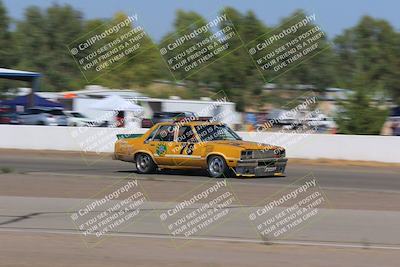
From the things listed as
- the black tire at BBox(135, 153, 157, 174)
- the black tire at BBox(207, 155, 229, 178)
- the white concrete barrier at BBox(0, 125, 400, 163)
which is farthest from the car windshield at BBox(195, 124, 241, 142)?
the white concrete barrier at BBox(0, 125, 400, 163)

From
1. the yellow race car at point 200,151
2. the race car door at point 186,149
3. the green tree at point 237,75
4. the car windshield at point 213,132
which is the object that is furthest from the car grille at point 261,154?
the green tree at point 237,75

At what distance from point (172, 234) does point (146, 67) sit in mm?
74801

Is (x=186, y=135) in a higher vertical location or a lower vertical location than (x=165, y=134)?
lower

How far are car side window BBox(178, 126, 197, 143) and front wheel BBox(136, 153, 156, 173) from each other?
1.00m

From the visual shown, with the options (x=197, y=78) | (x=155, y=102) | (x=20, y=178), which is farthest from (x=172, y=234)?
(x=197, y=78)

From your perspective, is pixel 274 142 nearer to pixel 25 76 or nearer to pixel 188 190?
pixel 188 190

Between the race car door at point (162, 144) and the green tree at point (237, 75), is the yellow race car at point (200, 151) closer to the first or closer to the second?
the race car door at point (162, 144)

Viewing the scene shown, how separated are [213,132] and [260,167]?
58.9 inches

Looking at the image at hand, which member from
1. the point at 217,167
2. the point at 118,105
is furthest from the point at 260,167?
the point at 118,105

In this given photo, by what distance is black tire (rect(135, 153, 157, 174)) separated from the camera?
714 inches

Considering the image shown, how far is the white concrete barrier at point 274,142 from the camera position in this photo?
24.5m

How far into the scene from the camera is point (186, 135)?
57.8 ft

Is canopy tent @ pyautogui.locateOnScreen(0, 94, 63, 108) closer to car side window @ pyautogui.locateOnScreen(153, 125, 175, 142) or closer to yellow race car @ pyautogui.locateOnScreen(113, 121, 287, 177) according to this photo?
yellow race car @ pyautogui.locateOnScreen(113, 121, 287, 177)

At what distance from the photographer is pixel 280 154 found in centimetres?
1734
